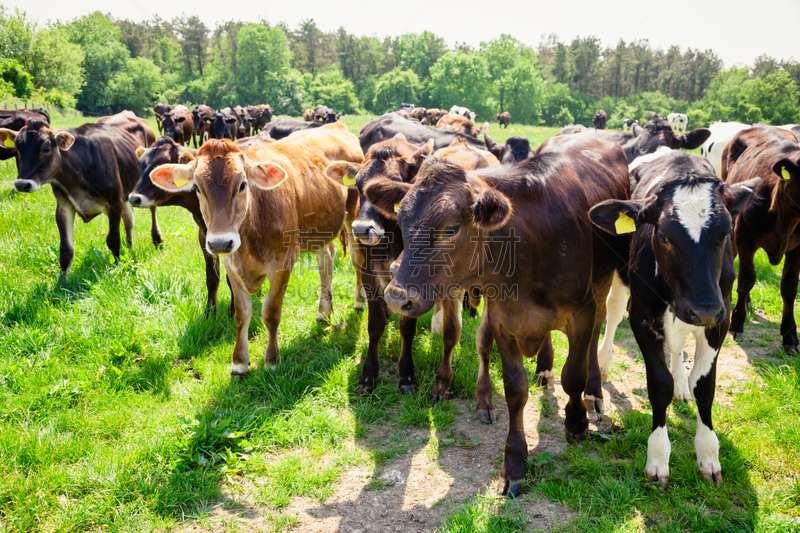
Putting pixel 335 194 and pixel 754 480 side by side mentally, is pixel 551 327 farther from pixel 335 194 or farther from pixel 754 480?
pixel 335 194

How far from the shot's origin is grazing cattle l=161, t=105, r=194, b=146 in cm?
1897

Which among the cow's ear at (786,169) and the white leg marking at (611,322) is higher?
the cow's ear at (786,169)

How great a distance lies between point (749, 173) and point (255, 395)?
5680 millimetres

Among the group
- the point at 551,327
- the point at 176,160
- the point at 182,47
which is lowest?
the point at 551,327

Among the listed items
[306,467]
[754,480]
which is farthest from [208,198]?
[754,480]

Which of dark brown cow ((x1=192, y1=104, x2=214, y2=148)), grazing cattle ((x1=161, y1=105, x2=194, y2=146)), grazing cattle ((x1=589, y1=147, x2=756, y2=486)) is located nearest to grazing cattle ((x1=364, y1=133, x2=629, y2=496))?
grazing cattle ((x1=589, y1=147, x2=756, y2=486))

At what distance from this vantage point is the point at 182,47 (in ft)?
280

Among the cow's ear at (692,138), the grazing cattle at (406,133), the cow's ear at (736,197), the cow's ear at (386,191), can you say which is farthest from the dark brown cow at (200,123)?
the cow's ear at (736,197)

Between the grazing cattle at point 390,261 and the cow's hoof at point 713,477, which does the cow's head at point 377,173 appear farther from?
the cow's hoof at point 713,477

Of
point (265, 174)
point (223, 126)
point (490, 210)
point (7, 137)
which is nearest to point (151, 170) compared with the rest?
point (265, 174)

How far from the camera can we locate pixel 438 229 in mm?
2695

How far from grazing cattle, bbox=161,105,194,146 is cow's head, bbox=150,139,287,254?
14.5 m

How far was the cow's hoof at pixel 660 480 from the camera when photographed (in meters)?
3.11

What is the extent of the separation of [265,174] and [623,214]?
2987 millimetres
